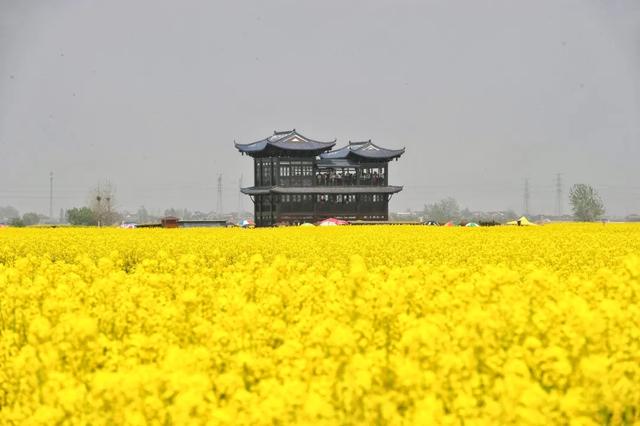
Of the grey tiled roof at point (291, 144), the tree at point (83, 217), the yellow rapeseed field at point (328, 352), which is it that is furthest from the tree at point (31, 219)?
the yellow rapeseed field at point (328, 352)

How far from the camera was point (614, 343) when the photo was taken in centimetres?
530

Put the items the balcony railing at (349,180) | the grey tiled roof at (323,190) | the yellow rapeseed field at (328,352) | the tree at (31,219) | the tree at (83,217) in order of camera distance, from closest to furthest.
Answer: the yellow rapeseed field at (328,352), the grey tiled roof at (323,190), the balcony railing at (349,180), the tree at (83,217), the tree at (31,219)

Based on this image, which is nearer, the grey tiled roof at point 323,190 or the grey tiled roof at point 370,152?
the grey tiled roof at point 323,190

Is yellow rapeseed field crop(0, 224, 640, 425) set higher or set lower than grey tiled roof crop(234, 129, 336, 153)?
lower

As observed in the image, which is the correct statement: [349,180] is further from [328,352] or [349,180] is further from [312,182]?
[328,352]

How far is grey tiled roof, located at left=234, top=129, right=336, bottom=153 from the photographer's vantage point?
65000mm

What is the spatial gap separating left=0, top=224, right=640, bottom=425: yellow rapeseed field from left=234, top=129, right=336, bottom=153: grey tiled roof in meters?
55.5

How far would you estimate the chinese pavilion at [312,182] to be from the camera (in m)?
63.5

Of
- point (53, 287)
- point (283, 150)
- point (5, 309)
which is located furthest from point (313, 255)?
point (283, 150)

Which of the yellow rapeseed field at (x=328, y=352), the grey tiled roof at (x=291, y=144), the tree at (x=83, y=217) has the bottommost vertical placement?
the yellow rapeseed field at (x=328, y=352)

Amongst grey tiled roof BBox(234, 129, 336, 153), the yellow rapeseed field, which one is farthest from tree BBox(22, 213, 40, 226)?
the yellow rapeseed field

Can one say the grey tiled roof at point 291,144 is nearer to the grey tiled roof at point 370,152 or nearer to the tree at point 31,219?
the grey tiled roof at point 370,152

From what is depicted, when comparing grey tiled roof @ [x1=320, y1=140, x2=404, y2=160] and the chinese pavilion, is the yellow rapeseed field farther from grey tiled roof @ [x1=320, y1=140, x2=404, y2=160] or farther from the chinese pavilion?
grey tiled roof @ [x1=320, y1=140, x2=404, y2=160]

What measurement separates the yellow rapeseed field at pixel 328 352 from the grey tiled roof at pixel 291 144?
55498 mm
